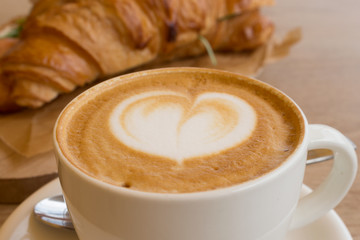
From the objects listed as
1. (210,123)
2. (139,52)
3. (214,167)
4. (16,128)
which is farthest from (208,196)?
(139,52)

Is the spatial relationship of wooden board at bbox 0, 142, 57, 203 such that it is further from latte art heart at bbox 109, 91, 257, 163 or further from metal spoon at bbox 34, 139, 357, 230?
latte art heart at bbox 109, 91, 257, 163

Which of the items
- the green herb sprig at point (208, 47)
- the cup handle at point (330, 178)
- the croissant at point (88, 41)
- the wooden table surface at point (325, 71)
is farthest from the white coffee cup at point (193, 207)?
the green herb sprig at point (208, 47)

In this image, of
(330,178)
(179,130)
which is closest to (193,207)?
(179,130)

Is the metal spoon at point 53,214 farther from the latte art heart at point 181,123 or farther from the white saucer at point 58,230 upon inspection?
the latte art heart at point 181,123

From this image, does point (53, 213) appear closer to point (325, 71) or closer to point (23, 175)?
point (23, 175)

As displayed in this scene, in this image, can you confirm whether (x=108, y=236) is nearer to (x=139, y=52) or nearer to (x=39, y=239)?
(x=39, y=239)
